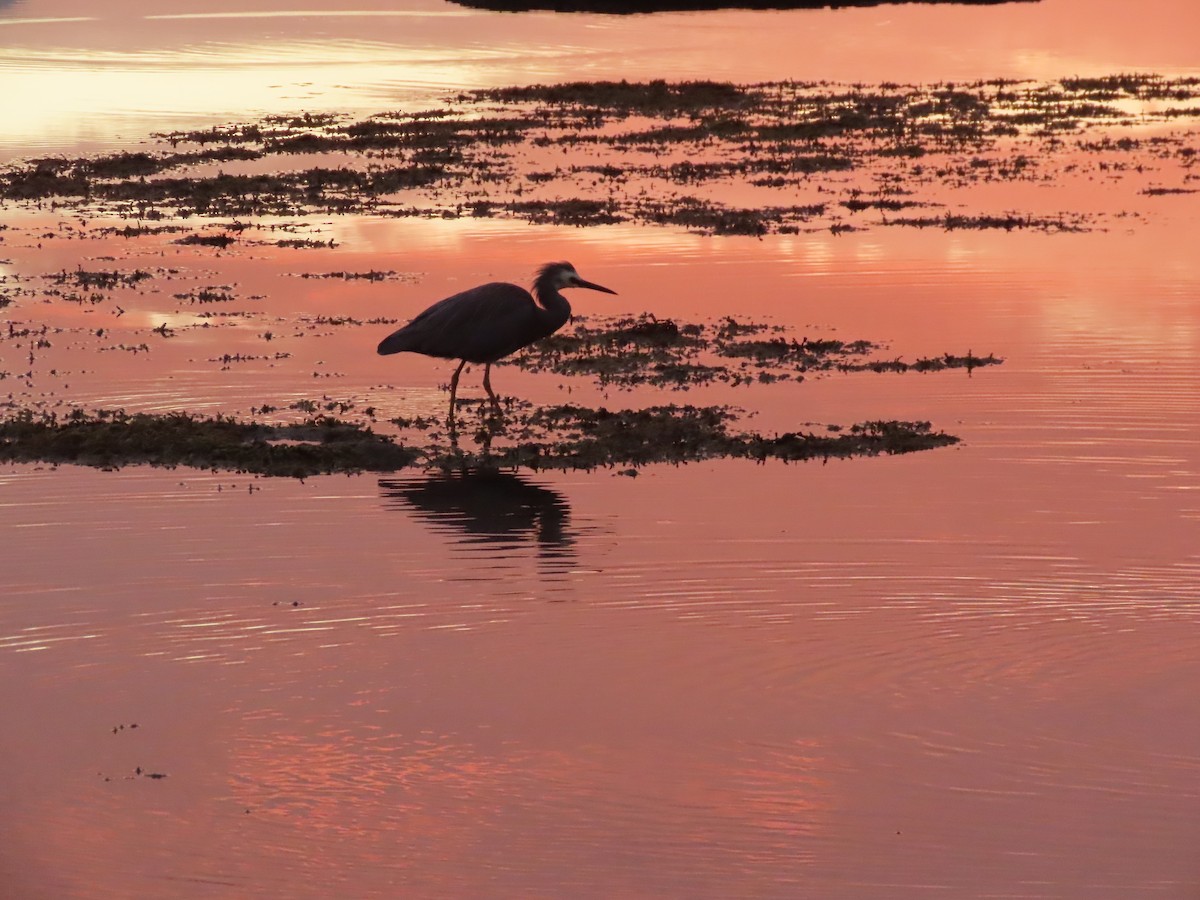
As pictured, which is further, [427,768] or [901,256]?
[901,256]

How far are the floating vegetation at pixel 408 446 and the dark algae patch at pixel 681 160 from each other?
10.0m

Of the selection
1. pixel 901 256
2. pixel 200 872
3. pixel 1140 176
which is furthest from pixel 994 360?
pixel 1140 176

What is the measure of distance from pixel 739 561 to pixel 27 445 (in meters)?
5.63

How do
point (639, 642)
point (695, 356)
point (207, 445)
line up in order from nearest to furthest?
point (639, 642) → point (207, 445) → point (695, 356)

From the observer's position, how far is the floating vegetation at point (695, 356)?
16.4 m

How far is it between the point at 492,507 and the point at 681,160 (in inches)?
778

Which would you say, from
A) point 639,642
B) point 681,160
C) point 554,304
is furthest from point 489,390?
point 681,160

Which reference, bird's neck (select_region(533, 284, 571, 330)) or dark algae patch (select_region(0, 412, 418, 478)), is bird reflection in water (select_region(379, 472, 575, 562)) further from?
bird's neck (select_region(533, 284, 571, 330))

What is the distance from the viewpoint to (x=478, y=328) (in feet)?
51.3

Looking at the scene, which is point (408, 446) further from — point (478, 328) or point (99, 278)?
point (99, 278)

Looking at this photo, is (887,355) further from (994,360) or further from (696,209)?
(696,209)

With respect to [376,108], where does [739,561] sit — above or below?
below

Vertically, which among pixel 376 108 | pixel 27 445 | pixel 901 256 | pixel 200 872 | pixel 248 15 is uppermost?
pixel 248 15

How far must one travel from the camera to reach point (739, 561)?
11.2 m
